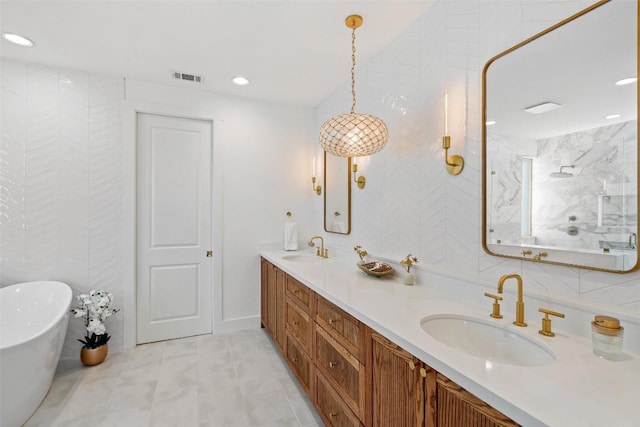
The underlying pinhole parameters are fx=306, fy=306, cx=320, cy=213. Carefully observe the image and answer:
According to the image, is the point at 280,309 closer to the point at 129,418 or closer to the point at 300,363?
the point at 300,363

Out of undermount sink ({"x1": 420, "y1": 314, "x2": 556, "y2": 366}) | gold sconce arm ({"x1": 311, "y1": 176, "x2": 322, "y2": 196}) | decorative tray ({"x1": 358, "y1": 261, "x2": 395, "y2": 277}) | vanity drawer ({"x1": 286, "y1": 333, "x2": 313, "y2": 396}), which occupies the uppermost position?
gold sconce arm ({"x1": 311, "y1": 176, "x2": 322, "y2": 196})

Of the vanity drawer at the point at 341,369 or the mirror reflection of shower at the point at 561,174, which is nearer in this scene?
the mirror reflection of shower at the point at 561,174

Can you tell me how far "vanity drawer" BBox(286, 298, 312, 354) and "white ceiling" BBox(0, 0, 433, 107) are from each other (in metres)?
1.93

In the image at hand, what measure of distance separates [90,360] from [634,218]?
3554 mm

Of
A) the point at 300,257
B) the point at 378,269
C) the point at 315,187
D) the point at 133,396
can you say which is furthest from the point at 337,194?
the point at 133,396

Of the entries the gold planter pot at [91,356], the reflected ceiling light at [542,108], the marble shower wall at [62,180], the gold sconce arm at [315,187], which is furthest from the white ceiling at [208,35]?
the gold planter pot at [91,356]

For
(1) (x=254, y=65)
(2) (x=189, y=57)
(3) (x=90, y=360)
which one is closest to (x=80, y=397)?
(3) (x=90, y=360)

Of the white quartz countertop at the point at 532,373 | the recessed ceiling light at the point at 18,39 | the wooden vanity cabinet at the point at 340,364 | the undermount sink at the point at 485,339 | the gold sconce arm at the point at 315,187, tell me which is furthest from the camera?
the gold sconce arm at the point at 315,187

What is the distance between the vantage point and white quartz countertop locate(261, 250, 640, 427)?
690 mm

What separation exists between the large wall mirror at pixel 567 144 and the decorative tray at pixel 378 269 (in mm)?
716

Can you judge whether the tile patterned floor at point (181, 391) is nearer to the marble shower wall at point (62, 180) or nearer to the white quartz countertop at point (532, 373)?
the marble shower wall at point (62, 180)

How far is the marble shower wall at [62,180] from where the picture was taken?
8.24 ft

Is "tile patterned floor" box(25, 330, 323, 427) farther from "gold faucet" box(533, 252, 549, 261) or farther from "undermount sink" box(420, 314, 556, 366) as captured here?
"gold faucet" box(533, 252, 549, 261)

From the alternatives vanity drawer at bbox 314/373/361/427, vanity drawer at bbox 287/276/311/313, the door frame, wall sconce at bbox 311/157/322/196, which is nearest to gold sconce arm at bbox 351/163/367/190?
wall sconce at bbox 311/157/322/196
